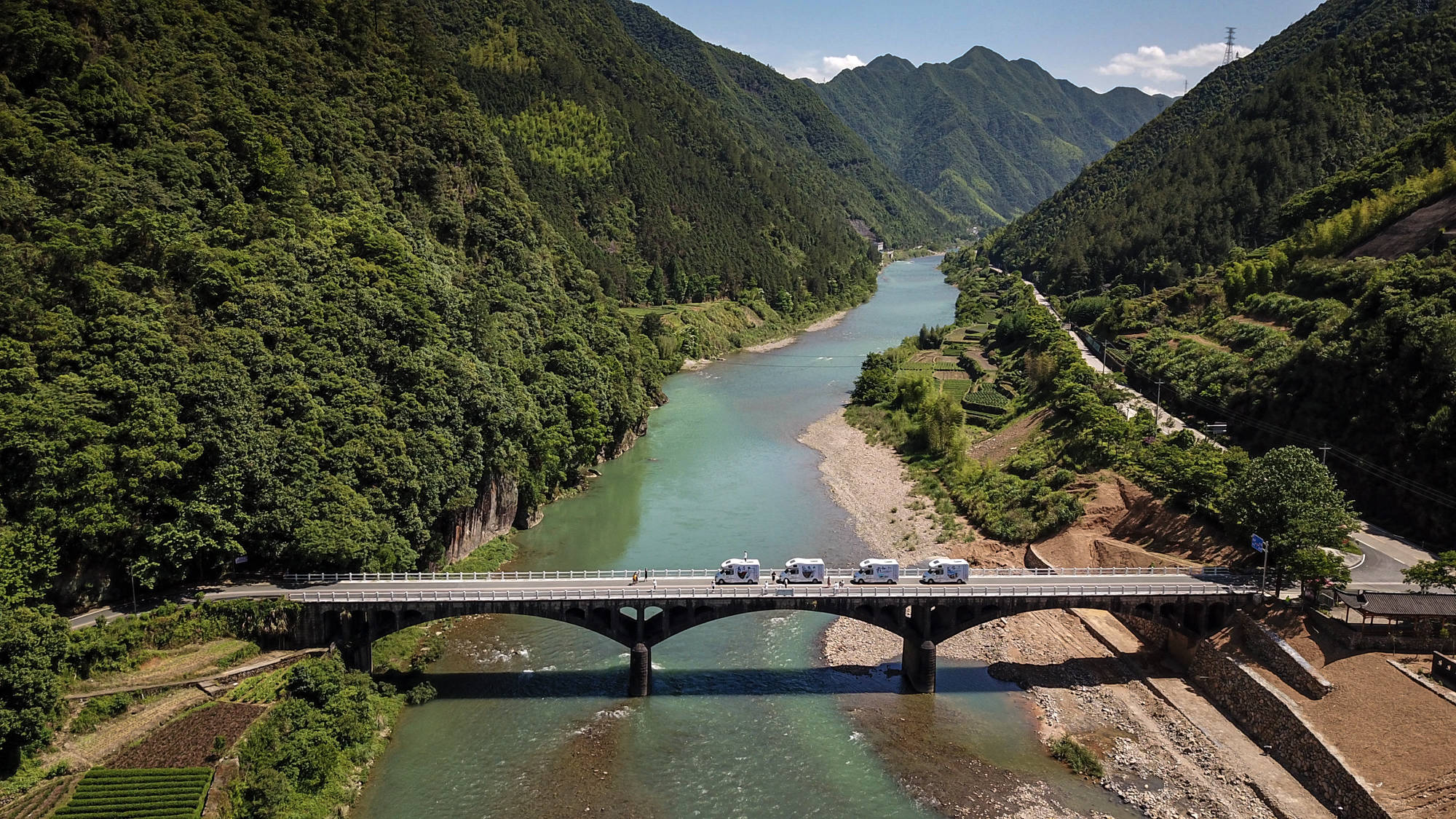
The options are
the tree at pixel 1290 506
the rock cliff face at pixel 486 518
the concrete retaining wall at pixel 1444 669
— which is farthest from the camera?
the rock cliff face at pixel 486 518

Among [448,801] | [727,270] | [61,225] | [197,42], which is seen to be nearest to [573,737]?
[448,801]

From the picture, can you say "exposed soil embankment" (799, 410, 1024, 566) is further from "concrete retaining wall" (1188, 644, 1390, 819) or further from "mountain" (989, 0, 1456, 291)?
"mountain" (989, 0, 1456, 291)

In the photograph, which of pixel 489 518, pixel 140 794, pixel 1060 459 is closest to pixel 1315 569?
pixel 1060 459

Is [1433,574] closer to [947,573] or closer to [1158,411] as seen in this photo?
[947,573]

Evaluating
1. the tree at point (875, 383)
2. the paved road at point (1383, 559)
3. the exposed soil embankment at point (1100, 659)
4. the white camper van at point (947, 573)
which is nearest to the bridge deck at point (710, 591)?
the white camper van at point (947, 573)

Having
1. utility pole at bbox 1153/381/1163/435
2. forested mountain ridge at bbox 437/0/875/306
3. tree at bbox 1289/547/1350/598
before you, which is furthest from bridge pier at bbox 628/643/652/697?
forested mountain ridge at bbox 437/0/875/306

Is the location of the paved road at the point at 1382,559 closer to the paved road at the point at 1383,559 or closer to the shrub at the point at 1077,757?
the paved road at the point at 1383,559

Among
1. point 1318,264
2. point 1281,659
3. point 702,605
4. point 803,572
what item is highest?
point 1318,264
